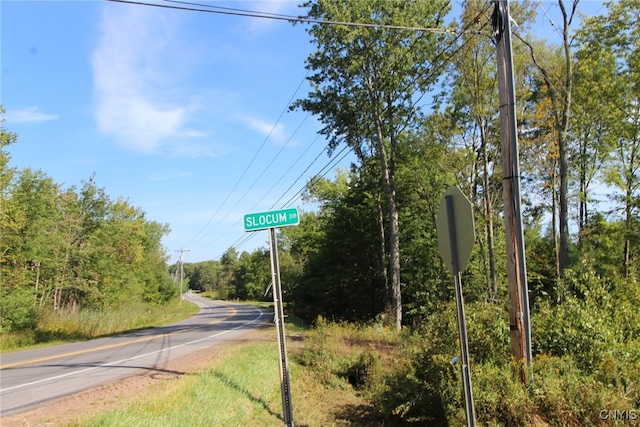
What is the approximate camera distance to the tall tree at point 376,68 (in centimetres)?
2042

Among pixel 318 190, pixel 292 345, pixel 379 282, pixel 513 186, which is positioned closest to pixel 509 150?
pixel 513 186

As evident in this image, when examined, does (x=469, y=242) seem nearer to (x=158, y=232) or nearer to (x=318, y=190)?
(x=318, y=190)

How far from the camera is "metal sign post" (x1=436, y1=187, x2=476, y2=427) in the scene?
4062 millimetres

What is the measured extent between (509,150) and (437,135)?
1687cm

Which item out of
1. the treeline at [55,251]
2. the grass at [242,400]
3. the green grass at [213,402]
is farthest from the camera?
the treeline at [55,251]

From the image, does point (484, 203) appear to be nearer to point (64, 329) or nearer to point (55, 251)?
point (64, 329)

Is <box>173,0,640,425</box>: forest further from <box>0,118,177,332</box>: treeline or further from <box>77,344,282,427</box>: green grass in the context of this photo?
<box>0,118,177,332</box>: treeline

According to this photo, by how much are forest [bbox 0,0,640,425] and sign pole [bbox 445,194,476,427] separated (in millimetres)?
1769

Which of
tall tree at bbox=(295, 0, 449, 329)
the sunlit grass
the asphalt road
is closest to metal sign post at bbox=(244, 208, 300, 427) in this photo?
the sunlit grass

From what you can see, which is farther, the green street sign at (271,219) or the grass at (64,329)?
the grass at (64,329)

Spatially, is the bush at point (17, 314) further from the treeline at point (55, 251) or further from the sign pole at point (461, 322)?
the sign pole at point (461, 322)

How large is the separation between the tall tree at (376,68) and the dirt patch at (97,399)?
12.5m

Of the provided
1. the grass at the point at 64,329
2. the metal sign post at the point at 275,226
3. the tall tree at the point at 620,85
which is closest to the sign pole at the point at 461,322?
the metal sign post at the point at 275,226

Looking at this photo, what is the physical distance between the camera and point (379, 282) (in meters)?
31.0
